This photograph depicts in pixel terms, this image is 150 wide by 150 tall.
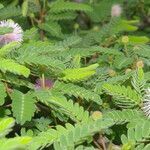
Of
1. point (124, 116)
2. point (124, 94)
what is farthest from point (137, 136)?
point (124, 94)

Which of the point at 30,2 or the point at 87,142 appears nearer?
the point at 87,142

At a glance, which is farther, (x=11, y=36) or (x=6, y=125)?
(x=11, y=36)

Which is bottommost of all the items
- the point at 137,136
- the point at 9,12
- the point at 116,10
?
the point at 137,136

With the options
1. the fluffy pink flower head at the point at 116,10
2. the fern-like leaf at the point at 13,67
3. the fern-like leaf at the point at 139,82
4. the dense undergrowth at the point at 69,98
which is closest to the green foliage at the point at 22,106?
the dense undergrowth at the point at 69,98

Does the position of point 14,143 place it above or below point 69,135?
above

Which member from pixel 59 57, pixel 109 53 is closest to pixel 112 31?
pixel 109 53

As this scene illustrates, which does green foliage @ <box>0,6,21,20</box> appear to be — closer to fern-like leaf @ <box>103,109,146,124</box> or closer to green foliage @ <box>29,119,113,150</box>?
fern-like leaf @ <box>103,109,146,124</box>

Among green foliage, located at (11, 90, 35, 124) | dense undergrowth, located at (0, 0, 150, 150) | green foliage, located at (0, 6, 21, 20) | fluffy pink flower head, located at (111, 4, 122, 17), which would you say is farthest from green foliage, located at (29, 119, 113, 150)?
fluffy pink flower head, located at (111, 4, 122, 17)

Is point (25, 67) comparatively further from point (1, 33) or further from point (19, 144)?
point (19, 144)

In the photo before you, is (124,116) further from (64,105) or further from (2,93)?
(2,93)

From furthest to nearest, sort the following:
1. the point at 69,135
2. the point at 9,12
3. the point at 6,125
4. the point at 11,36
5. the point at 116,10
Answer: the point at 116,10, the point at 9,12, the point at 11,36, the point at 69,135, the point at 6,125

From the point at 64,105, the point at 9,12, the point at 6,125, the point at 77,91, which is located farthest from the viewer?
the point at 9,12
